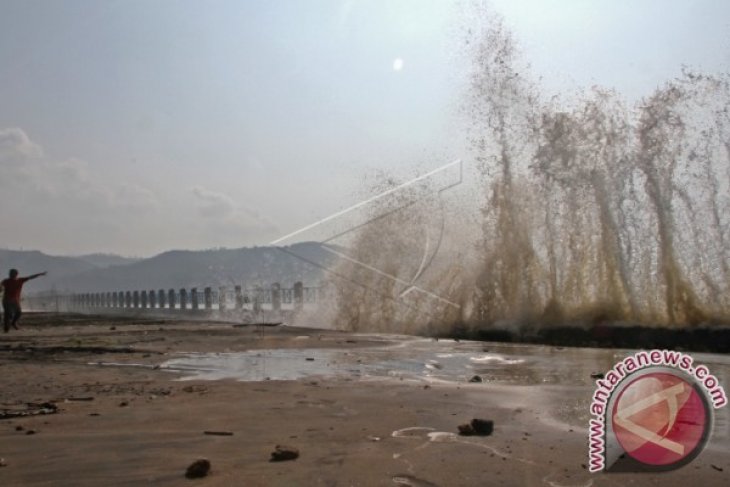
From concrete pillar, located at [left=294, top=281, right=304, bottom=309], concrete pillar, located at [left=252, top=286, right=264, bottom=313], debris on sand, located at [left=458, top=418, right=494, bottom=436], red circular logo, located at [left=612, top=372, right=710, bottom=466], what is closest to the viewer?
red circular logo, located at [left=612, top=372, right=710, bottom=466]

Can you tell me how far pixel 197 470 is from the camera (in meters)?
4.04

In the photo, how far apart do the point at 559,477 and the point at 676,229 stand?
16288mm

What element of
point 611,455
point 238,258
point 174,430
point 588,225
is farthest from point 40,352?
point 238,258

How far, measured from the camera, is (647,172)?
19.2m

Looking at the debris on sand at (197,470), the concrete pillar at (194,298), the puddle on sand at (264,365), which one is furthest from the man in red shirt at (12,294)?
the concrete pillar at (194,298)

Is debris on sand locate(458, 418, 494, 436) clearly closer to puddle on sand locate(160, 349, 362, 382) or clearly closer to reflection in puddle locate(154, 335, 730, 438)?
reflection in puddle locate(154, 335, 730, 438)

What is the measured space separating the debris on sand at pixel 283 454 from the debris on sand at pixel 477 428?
4.44 ft

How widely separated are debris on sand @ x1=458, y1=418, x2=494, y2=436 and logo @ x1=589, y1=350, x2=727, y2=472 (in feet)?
2.50

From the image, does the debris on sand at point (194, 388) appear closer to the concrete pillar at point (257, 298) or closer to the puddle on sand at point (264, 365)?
the puddle on sand at point (264, 365)

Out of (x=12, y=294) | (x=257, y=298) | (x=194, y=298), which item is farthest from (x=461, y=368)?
(x=194, y=298)

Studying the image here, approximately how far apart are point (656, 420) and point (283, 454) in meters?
2.35

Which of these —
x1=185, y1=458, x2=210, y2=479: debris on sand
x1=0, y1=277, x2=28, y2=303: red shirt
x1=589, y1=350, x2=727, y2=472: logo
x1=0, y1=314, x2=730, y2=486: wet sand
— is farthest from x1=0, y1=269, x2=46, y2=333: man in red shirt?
x1=589, y1=350, x2=727, y2=472: logo

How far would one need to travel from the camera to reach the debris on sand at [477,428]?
5.19 metres

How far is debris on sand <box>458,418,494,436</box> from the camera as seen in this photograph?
5191mm
